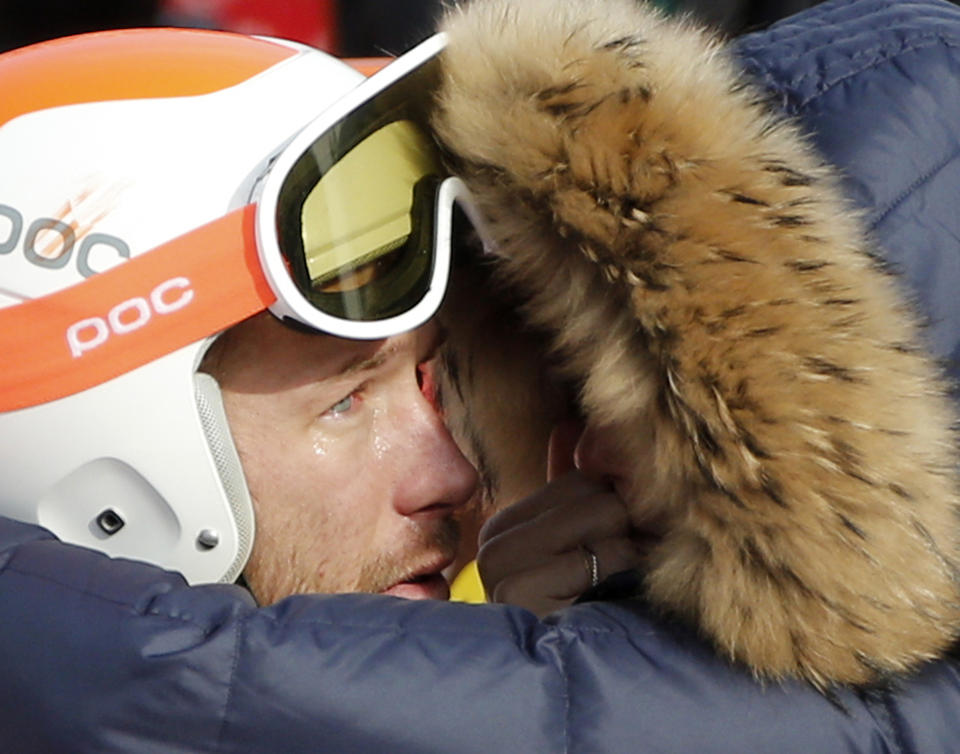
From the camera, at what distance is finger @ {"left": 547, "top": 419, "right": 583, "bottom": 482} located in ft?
6.35

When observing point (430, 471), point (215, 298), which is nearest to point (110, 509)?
point (215, 298)

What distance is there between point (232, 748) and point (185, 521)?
1.19ft

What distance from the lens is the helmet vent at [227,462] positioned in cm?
159

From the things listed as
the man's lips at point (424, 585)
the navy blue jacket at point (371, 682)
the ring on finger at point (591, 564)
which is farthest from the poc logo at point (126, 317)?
the ring on finger at point (591, 564)

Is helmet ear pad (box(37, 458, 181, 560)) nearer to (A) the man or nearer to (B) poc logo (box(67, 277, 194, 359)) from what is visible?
(A) the man

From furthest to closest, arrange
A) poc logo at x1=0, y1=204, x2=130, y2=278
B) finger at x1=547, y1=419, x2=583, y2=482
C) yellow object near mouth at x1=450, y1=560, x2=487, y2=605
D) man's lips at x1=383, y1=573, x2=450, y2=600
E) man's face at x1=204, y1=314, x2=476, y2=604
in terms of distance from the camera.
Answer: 1. yellow object near mouth at x1=450, y1=560, x2=487, y2=605
2. finger at x1=547, y1=419, x2=583, y2=482
3. man's lips at x1=383, y1=573, x2=450, y2=600
4. man's face at x1=204, y1=314, x2=476, y2=604
5. poc logo at x1=0, y1=204, x2=130, y2=278

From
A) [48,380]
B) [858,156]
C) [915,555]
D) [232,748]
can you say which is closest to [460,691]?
[232,748]

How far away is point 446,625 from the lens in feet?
4.43

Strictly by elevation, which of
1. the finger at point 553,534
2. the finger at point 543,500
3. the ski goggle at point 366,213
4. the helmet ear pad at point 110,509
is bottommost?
the finger at point 553,534

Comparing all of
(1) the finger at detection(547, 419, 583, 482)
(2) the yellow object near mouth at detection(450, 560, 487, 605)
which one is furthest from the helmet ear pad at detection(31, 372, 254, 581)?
(2) the yellow object near mouth at detection(450, 560, 487, 605)

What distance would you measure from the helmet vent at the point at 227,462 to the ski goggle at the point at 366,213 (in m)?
0.13

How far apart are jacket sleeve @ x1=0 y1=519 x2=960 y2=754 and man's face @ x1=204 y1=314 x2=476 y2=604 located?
1.03 feet

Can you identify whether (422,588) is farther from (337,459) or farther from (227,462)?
(227,462)

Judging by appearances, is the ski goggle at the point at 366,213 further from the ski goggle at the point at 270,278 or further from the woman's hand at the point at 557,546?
the woman's hand at the point at 557,546
